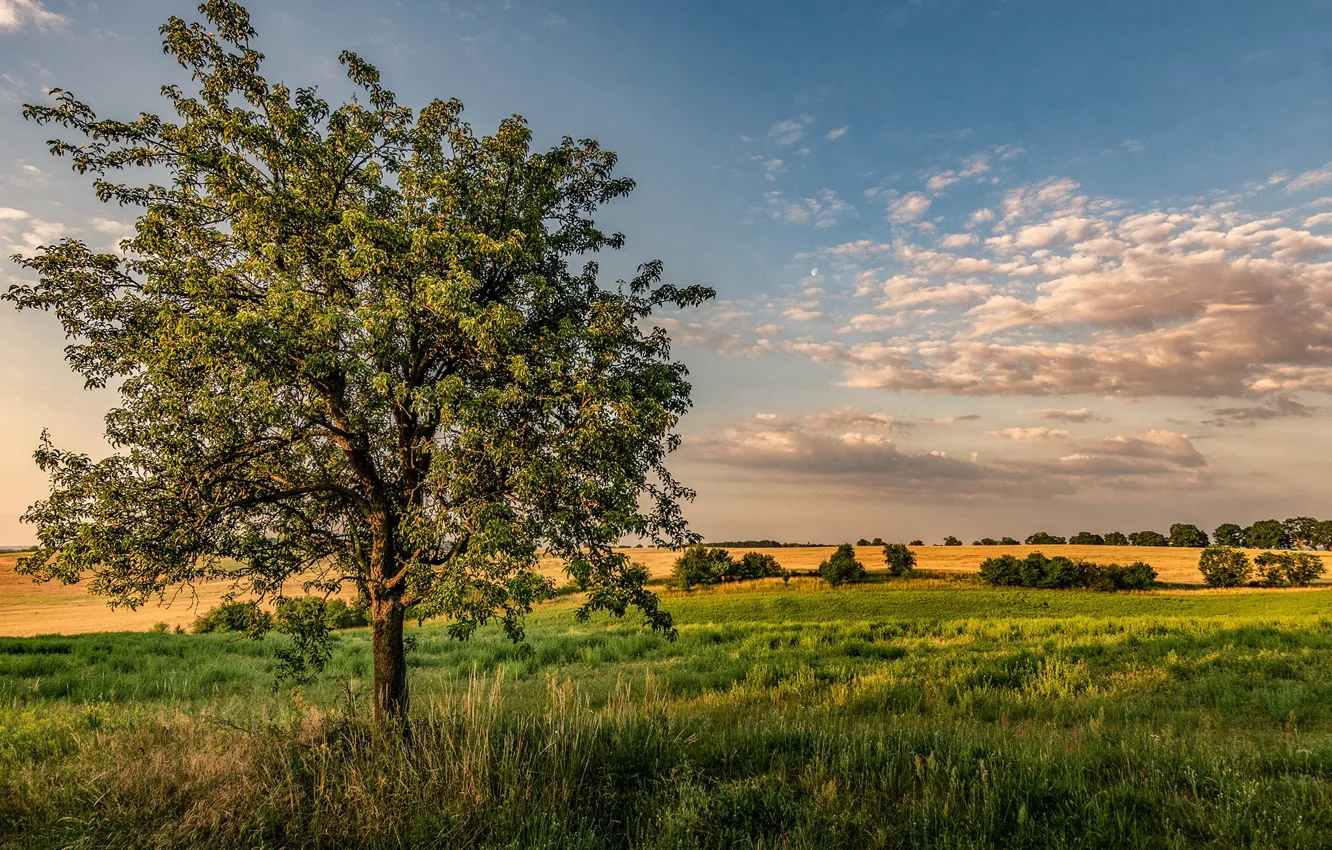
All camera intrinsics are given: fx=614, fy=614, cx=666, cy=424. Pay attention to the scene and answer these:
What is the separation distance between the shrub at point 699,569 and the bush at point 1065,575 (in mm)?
24124

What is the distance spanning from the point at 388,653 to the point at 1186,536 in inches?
4550

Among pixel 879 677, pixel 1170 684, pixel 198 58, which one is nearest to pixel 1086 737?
pixel 879 677

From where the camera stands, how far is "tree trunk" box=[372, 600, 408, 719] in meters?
10.6

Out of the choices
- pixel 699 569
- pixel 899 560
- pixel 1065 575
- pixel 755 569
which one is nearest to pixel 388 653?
pixel 699 569

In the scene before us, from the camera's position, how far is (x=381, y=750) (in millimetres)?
8078

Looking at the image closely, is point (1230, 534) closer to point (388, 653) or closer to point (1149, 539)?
point (1149, 539)

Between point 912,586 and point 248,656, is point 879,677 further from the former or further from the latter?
point 912,586

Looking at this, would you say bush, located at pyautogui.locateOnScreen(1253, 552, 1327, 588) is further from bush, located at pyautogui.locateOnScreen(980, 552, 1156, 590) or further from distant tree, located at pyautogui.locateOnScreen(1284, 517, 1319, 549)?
distant tree, located at pyautogui.locateOnScreen(1284, 517, 1319, 549)

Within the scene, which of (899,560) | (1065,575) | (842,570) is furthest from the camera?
(899,560)

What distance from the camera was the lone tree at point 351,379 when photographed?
8828 mm

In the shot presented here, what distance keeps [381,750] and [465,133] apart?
10554 mm

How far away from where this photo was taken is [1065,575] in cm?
5378

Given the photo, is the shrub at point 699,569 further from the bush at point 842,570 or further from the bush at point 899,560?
the bush at point 899,560

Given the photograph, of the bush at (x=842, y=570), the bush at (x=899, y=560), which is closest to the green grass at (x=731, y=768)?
the bush at (x=842, y=570)
